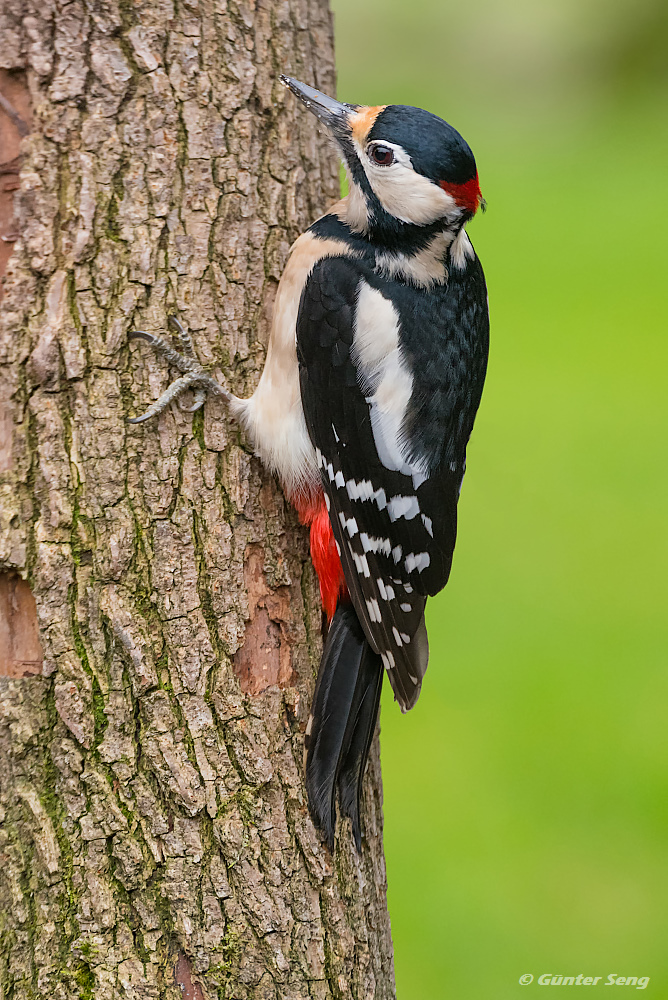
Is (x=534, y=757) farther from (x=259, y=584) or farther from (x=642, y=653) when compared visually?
(x=259, y=584)

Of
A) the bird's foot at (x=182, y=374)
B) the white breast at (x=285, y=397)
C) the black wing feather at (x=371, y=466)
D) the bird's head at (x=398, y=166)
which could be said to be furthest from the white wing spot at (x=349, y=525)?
the bird's head at (x=398, y=166)

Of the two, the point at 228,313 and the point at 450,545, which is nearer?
the point at 228,313

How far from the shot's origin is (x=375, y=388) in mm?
2309

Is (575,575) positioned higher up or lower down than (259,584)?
higher up

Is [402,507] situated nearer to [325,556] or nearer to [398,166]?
[325,556]

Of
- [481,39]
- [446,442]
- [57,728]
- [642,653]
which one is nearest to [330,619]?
[446,442]

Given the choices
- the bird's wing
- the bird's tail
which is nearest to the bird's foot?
the bird's wing

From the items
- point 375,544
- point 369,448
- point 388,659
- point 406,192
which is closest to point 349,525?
point 375,544

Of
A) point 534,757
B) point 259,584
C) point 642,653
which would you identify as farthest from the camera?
point 642,653

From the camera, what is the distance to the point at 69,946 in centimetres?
191

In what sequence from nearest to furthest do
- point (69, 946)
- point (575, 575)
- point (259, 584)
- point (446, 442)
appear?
1. point (69, 946)
2. point (259, 584)
3. point (446, 442)
4. point (575, 575)

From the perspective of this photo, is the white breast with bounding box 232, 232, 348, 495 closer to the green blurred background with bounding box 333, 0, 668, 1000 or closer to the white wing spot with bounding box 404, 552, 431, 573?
the white wing spot with bounding box 404, 552, 431, 573

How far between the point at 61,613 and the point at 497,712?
2.70 meters

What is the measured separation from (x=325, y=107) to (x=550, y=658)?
3.01 metres
